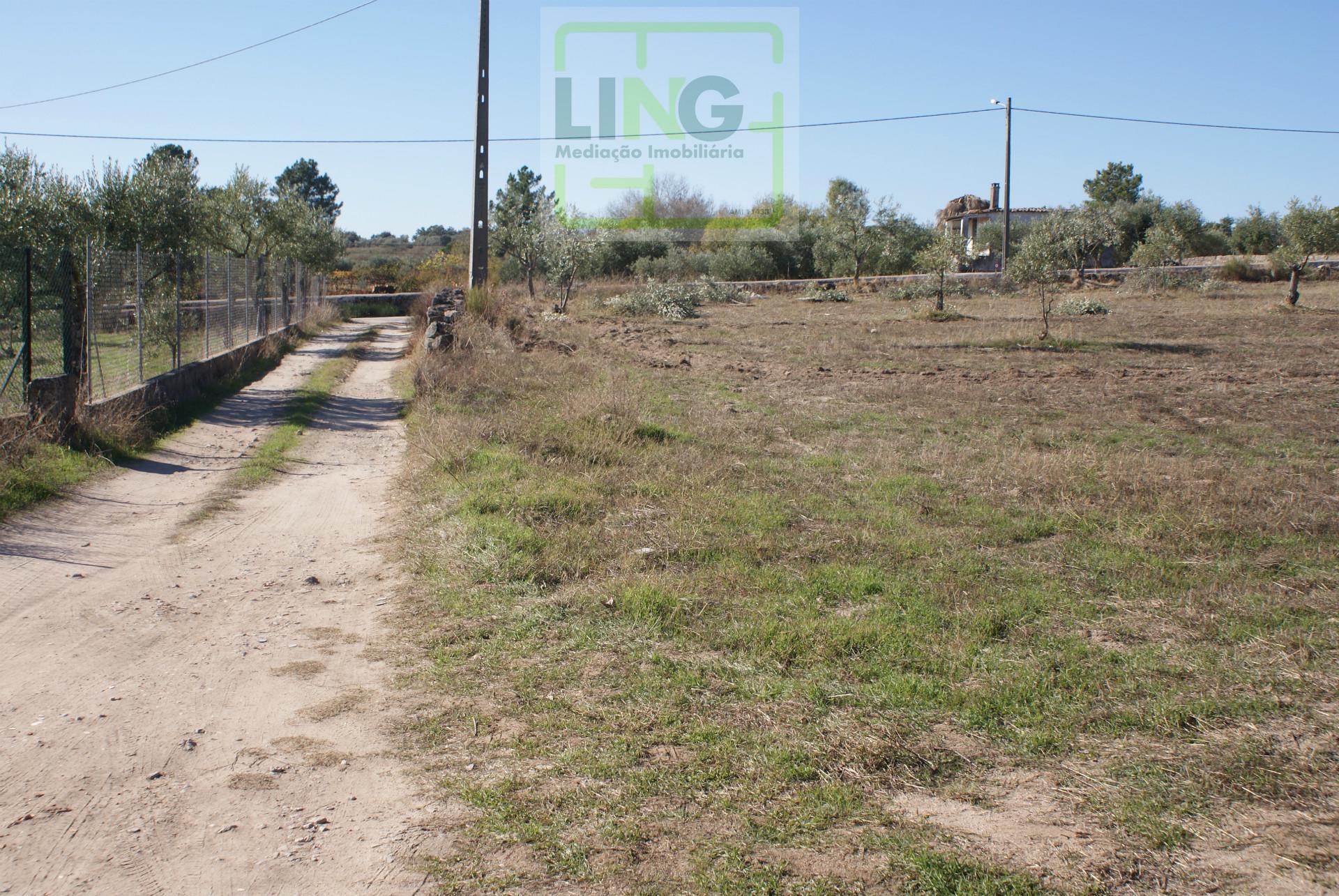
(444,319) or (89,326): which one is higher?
(444,319)

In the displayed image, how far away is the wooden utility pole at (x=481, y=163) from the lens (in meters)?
26.2

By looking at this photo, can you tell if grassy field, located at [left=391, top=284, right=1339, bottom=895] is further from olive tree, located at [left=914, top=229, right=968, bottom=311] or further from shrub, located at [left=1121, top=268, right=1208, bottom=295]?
shrub, located at [left=1121, top=268, right=1208, bottom=295]

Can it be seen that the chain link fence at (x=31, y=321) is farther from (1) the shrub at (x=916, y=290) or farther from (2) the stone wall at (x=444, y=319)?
(1) the shrub at (x=916, y=290)

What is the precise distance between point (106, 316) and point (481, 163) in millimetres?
15388

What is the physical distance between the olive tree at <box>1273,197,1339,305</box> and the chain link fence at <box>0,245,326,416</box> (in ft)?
99.0

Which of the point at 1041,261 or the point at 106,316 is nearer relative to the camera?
the point at 106,316

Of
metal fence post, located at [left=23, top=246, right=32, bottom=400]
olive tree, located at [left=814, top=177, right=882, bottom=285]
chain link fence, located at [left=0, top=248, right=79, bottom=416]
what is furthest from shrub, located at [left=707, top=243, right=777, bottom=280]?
metal fence post, located at [left=23, top=246, right=32, bottom=400]

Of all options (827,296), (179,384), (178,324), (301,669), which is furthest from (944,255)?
(301,669)

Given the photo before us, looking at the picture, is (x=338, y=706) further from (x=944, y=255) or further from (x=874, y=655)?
(x=944, y=255)

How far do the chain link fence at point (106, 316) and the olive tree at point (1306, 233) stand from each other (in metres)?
30.2

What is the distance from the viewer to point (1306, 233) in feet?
102

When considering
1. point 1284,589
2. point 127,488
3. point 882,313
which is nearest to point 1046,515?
point 1284,589

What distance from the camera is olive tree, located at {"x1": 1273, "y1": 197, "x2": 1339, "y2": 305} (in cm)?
3077

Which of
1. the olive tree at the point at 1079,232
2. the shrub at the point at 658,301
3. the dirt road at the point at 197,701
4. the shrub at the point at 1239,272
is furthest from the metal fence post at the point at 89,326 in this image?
the shrub at the point at 1239,272
